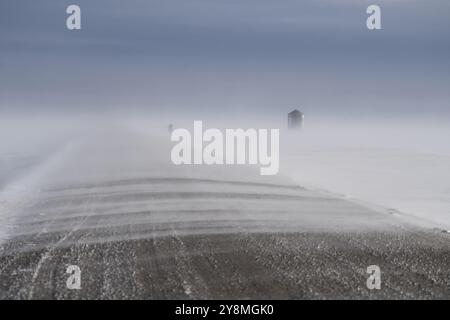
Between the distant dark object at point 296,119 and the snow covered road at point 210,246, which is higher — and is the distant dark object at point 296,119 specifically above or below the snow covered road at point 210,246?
above

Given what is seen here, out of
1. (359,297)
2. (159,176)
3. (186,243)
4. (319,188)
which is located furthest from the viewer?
(159,176)

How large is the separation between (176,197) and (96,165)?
39.9 feet

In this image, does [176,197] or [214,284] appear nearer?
[214,284]

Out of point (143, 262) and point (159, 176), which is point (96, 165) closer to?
point (159, 176)

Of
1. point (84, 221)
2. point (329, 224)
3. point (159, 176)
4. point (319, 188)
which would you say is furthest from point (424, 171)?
point (84, 221)

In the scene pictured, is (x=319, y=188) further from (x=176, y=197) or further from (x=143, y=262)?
(x=143, y=262)

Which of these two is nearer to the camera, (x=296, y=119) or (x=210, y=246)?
(x=210, y=246)

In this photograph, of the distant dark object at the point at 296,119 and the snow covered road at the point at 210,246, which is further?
the distant dark object at the point at 296,119

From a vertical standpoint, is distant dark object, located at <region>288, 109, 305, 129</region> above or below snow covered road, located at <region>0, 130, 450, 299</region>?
above

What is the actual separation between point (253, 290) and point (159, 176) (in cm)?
1497

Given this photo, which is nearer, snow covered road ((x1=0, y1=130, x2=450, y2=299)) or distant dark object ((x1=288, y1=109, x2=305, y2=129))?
snow covered road ((x1=0, y1=130, x2=450, y2=299))

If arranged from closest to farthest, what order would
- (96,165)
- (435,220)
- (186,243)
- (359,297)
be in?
(359,297) → (186,243) → (435,220) → (96,165)

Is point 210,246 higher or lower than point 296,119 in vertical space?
lower
